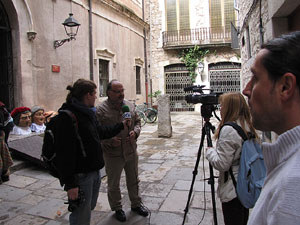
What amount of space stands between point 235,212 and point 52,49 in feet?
25.1

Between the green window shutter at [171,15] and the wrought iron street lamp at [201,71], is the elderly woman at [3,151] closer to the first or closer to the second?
the wrought iron street lamp at [201,71]

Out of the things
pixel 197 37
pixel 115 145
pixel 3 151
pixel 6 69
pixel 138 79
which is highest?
pixel 197 37

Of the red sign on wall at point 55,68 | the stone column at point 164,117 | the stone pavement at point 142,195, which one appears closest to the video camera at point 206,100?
the stone pavement at point 142,195

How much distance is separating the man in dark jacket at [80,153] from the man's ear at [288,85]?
5.92 ft

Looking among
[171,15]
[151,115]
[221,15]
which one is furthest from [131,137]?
[171,15]

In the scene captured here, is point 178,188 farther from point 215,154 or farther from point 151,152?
point 151,152

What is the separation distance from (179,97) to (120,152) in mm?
15472

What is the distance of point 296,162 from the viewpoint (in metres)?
0.69

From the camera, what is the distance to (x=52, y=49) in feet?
27.5

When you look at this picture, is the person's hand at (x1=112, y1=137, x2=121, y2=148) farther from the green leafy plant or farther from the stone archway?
the green leafy plant

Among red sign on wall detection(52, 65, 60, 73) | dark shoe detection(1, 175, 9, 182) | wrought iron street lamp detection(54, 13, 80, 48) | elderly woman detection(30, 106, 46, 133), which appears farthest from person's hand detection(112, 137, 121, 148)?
red sign on wall detection(52, 65, 60, 73)

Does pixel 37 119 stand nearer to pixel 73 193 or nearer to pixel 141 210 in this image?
pixel 141 210

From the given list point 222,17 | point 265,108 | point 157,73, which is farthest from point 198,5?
point 265,108

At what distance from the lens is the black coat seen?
2.20 meters
